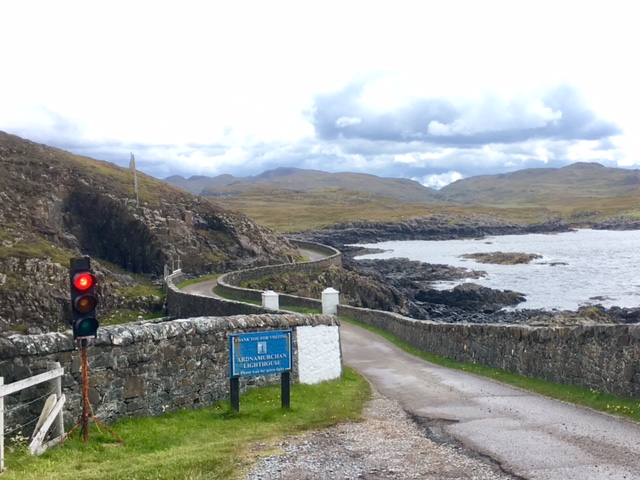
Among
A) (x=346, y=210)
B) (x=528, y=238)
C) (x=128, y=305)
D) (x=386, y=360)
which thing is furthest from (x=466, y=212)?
(x=386, y=360)

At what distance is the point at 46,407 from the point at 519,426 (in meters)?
7.79

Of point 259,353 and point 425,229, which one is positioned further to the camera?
point 425,229

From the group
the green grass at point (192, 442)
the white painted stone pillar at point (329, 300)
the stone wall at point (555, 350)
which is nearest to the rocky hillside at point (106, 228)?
the white painted stone pillar at point (329, 300)

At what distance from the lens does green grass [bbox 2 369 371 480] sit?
27.6 ft

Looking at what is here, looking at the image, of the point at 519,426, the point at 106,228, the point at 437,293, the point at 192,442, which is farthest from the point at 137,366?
the point at 106,228

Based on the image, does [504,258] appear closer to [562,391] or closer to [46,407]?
[562,391]

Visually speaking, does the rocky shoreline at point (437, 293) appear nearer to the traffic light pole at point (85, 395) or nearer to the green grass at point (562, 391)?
the green grass at point (562, 391)

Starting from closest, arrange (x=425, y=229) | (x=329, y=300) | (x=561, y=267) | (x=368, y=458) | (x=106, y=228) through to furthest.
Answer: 1. (x=368, y=458)
2. (x=329, y=300)
3. (x=106, y=228)
4. (x=561, y=267)
5. (x=425, y=229)

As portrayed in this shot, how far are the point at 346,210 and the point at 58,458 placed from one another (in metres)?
184

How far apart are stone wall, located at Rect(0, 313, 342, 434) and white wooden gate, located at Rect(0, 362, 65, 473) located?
273mm

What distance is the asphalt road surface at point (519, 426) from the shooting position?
9.14 m

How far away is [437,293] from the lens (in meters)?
59.2

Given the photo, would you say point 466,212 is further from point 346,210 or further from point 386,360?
point 386,360

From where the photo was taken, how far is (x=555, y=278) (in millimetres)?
72438
